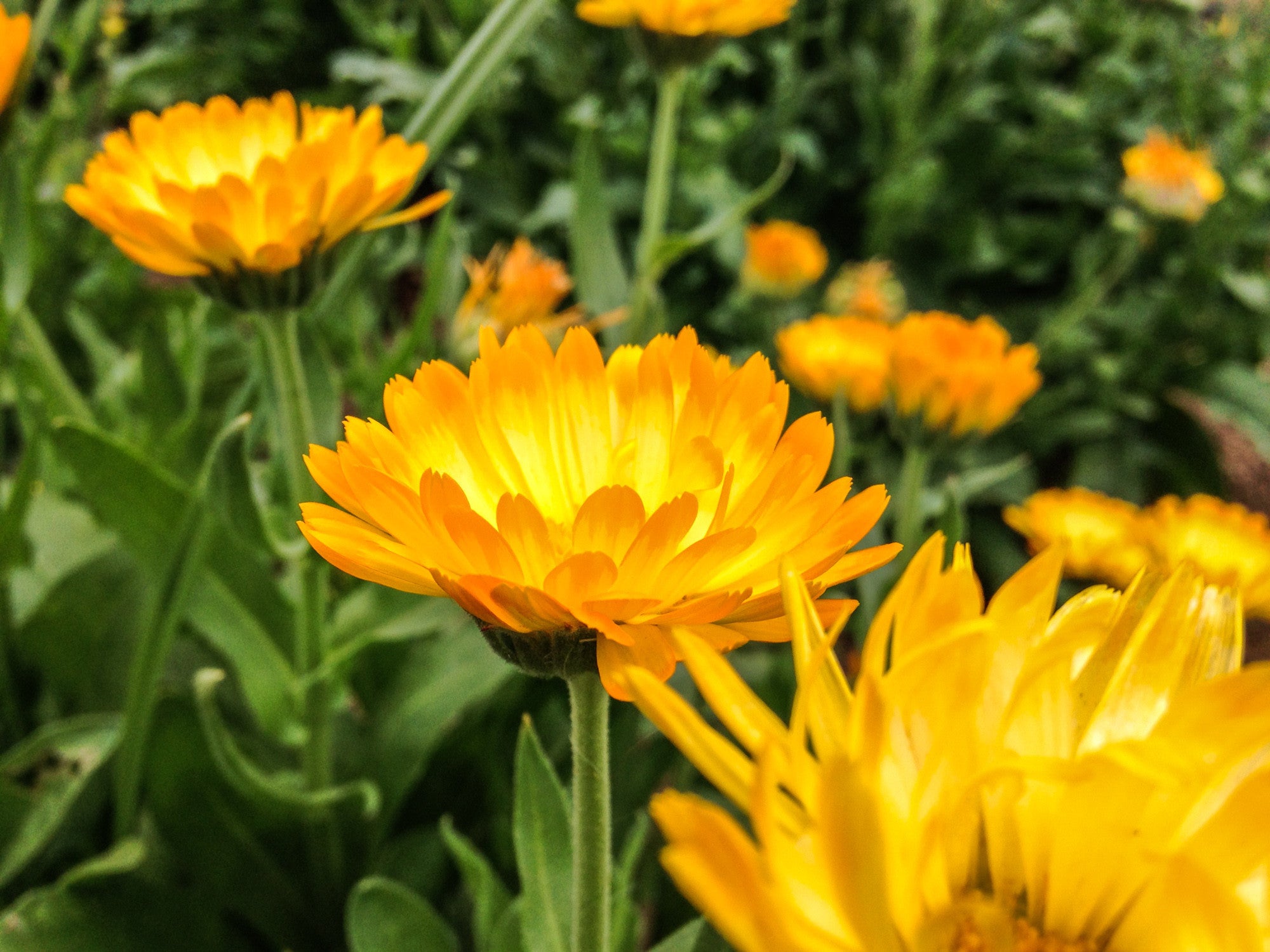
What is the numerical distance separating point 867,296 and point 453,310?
502 mm

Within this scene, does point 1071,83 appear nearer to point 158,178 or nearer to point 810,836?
point 158,178

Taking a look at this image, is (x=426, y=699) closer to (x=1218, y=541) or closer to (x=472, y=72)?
(x=472, y=72)

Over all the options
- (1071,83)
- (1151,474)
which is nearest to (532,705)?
(1151,474)

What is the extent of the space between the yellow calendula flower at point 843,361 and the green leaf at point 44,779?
0.56 metres

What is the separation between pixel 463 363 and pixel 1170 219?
1022 millimetres

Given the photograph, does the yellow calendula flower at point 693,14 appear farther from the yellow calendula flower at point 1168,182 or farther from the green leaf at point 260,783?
the yellow calendula flower at point 1168,182

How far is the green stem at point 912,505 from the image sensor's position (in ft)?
2.12

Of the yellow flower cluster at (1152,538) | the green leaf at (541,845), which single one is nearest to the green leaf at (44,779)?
the green leaf at (541,845)

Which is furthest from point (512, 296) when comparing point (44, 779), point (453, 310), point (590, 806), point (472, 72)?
point (590, 806)

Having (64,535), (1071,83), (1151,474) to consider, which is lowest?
(1151,474)

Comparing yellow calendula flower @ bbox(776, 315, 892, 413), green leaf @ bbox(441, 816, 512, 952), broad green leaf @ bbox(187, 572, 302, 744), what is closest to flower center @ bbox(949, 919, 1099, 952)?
green leaf @ bbox(441, 816, 512, 952)

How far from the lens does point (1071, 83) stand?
65.7 inches

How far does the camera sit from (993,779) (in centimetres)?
17

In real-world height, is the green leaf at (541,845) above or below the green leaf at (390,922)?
above
